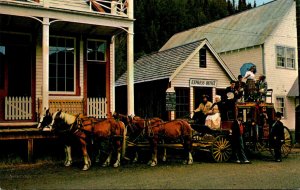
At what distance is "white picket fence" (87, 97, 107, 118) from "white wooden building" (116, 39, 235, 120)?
4767 mm

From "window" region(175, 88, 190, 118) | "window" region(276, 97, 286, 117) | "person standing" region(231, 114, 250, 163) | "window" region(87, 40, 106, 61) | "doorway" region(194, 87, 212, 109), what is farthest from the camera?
"window" region(276, 97, 286, 117)

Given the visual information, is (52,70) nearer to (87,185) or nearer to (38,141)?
A: (38,141)

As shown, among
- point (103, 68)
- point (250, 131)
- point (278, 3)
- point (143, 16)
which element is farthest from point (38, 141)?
point (143, 16)

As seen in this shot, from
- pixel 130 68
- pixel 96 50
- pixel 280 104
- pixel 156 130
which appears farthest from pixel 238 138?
pixel 280 104

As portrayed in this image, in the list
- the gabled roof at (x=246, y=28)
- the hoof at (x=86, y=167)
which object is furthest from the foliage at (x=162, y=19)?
the hoof at (x=86, y=167)

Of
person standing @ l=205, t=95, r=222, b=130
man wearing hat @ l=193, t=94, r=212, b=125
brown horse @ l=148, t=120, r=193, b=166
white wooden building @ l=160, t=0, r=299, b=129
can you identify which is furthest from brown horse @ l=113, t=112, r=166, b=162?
white wooden building @ l=160, t=0, r=299, b=129

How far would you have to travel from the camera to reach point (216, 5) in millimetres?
62781

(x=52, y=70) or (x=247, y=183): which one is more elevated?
(x=52, y=70)

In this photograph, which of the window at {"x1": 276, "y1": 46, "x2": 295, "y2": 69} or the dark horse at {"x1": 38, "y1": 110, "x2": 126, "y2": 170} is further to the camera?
the window at {"x1": 276, "y1": 46, "x2": 295, "y2": 69}

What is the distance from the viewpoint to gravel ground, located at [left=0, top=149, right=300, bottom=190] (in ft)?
29.3

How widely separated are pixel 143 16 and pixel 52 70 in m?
40.9

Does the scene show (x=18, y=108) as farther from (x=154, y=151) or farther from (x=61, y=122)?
(x=154, y=151)

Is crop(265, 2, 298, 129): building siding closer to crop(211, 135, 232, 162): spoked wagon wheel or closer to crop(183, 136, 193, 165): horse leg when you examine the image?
crop(211, 135, 232, 162): spoked wagon wheel

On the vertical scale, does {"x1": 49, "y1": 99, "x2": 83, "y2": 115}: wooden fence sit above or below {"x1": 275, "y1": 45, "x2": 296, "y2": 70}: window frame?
below
